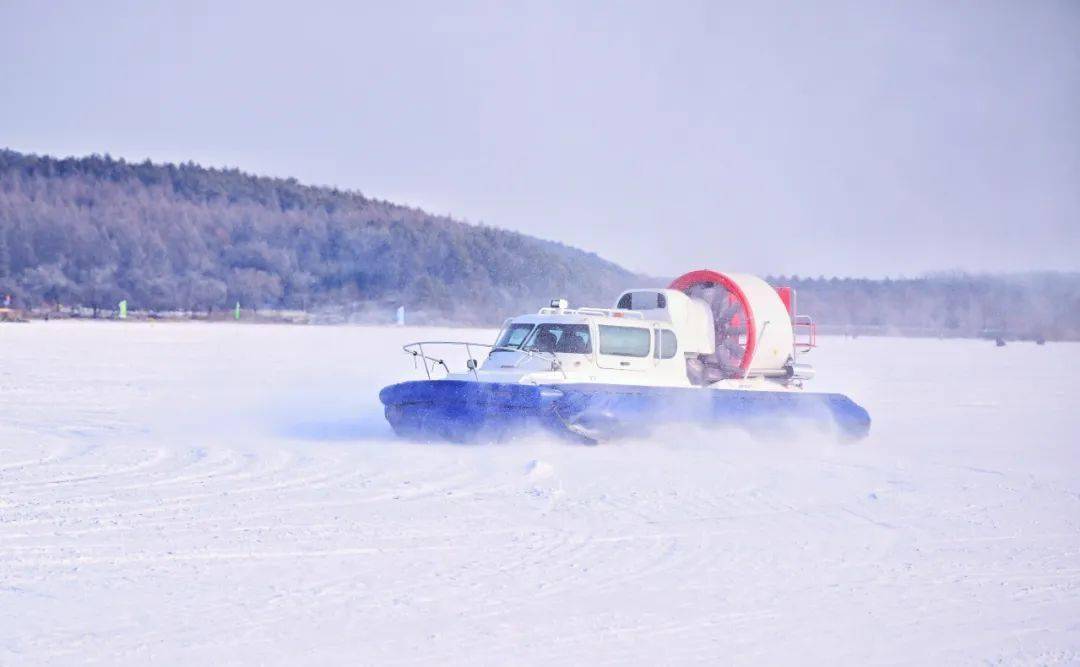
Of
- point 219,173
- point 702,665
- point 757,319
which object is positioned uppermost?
point 219,173

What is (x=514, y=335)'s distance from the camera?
12.8m

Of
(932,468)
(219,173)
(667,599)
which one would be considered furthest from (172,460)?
(219,173)

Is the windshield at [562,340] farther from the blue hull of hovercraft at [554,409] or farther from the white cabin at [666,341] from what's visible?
the blue hull of hovercraft at [554,409]

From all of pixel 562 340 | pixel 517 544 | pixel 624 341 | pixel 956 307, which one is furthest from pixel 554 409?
pixel 956 307

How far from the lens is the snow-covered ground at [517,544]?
16.7 feet

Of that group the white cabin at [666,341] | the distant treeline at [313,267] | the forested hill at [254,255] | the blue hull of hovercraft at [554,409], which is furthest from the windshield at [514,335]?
the forested hill at [254,255]

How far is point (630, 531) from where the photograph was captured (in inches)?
293

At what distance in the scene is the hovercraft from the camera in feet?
37.4

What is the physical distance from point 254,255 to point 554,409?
165 feet

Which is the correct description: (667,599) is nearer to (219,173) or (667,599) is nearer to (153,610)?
(153,610)

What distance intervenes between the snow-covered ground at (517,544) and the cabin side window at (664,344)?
3.62 feet

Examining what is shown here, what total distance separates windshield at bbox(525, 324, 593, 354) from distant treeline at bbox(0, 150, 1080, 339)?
26.0 metres

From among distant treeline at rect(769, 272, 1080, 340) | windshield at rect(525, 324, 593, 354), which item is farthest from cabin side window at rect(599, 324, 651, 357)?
distant treeline at rect(769, 272, 1080, 340)

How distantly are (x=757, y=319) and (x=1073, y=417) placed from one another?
534cm
